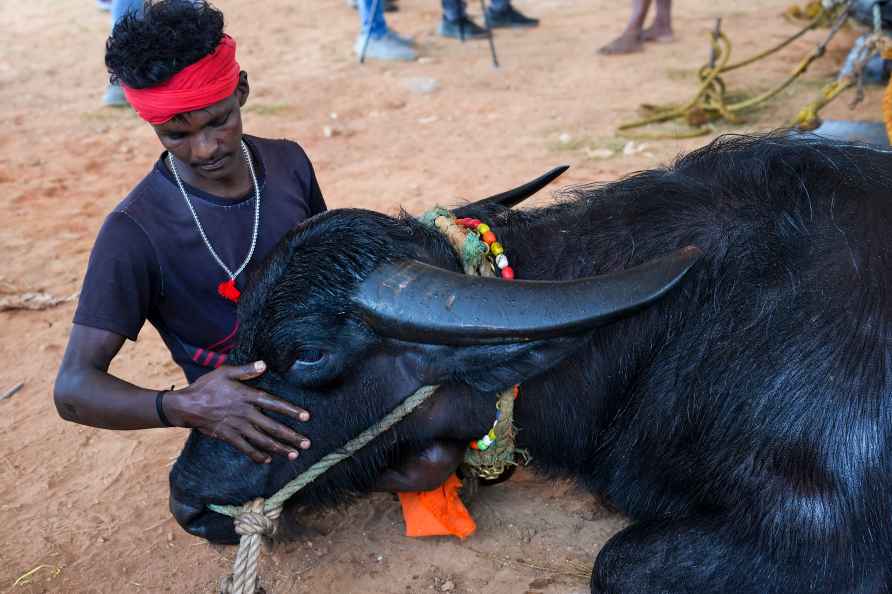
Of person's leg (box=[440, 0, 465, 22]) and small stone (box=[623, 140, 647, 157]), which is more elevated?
person's leg (box=[440, 0, 465, 22])

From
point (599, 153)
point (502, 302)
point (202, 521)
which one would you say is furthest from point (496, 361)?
point (599, 153)

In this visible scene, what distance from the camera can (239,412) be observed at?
2379 mm

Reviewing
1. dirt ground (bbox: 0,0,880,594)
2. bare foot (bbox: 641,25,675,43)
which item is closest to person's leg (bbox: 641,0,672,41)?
bare foot (bbox: 641,25,675,43)

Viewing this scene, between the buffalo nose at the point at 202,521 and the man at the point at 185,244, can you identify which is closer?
the man at the point at 185,244

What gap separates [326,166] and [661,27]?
178 inches

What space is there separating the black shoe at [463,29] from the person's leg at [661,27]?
1891 millimetres

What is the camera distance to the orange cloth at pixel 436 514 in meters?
2.87

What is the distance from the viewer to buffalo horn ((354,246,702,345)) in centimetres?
207

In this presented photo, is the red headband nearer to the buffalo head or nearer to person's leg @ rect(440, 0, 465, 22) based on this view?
the buffalo head

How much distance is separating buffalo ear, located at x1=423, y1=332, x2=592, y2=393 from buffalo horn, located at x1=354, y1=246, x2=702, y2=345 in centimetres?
9

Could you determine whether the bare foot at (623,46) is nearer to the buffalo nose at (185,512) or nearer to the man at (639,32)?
the man at (639,32)

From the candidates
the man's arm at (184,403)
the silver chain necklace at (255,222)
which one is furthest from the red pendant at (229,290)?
the man's arm at (184,403)

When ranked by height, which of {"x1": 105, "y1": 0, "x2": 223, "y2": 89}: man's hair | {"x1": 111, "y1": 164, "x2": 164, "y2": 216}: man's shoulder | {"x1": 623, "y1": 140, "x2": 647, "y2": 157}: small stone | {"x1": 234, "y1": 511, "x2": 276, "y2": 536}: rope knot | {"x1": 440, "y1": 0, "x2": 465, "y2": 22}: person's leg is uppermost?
{"x1": 105, "y1": 0, "x2": 223, "y2": 89}: man's hair

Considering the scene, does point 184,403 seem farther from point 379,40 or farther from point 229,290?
point 379,40
